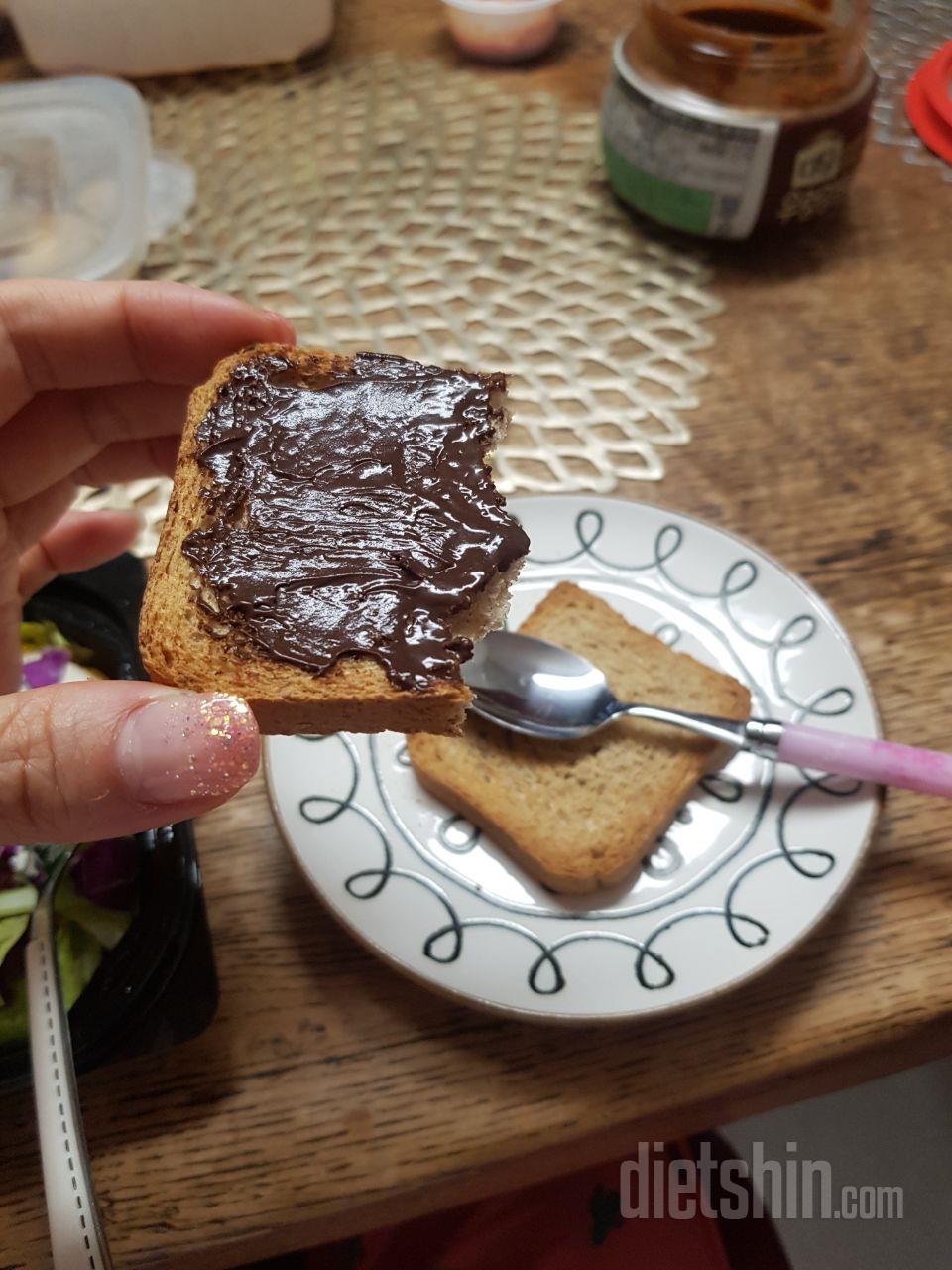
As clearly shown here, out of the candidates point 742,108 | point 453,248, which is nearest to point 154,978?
point 453,248

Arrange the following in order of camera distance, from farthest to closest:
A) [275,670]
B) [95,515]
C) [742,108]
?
[742,108] < [95,515] < [275,670]

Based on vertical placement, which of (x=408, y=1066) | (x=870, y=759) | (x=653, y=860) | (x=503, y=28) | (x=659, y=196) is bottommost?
(x=408, y=1066)

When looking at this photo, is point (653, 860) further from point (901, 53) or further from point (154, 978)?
point (901, 53)

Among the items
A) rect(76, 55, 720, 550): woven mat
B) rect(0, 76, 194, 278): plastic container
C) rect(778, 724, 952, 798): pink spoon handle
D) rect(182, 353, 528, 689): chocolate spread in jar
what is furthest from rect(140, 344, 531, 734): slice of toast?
rect(0, 76, 194, 278): plastic container

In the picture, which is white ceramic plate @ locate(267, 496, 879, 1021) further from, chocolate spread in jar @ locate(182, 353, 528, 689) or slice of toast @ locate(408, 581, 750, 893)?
chocolate spread in jar @ locate(182, 353, 528, 689)

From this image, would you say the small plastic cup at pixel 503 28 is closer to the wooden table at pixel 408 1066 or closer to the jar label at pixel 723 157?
the jar label at pixel 723 157

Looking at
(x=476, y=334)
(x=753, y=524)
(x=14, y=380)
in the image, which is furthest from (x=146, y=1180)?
(x=476, y=334)
